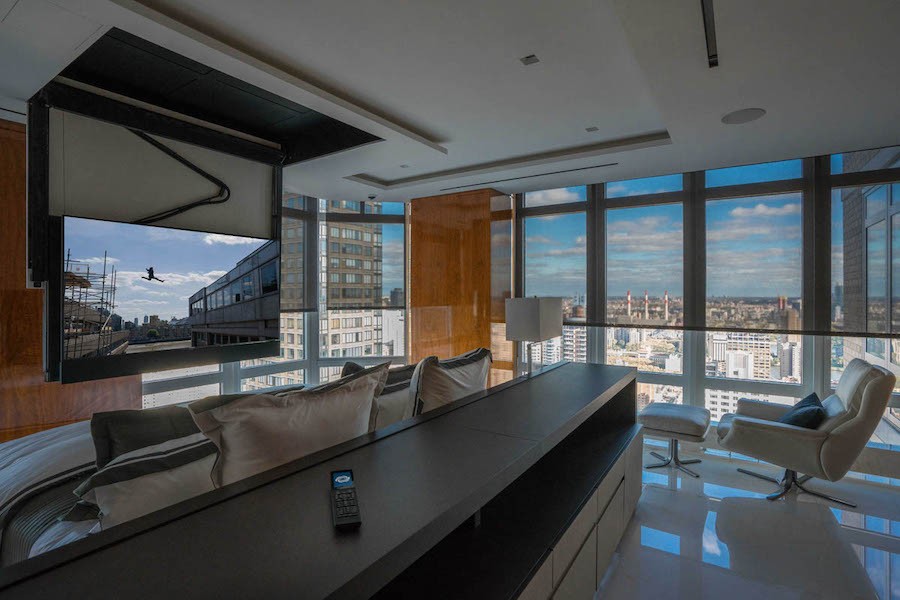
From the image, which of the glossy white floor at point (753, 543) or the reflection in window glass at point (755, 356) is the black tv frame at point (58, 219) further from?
the reflection in window glass at point (755, 356)

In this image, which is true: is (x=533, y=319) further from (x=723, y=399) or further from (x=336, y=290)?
(x=336, y=290)

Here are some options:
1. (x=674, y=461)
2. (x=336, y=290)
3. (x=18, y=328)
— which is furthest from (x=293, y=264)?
(x=674, y=461)

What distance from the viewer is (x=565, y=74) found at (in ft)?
8.48

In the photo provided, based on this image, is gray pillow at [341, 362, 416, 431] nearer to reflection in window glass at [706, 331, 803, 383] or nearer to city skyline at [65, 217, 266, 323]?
city skyline at [65, 217, 266, 323]

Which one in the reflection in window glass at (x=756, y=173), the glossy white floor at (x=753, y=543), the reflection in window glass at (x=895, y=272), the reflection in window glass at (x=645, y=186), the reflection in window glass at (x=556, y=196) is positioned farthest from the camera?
the reflection in window glass at (x=556, y=196)

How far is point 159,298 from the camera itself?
309 cm

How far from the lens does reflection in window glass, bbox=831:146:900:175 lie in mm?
3660

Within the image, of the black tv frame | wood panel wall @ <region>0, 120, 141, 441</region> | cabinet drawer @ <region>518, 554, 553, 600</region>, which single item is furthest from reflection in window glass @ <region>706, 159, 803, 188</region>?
wood panel wall @ <region>0, 120, 141, 441</region>

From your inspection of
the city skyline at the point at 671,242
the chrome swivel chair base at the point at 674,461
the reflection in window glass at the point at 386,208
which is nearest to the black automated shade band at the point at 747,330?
the city skyline at the point at 671,242

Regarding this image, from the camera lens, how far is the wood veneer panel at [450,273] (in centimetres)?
514

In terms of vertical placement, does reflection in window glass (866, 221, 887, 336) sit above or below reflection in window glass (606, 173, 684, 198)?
below

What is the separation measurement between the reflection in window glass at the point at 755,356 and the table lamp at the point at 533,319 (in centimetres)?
210

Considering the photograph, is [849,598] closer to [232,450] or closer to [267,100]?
[232,450]

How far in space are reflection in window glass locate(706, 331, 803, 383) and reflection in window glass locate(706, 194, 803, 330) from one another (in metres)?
0.11
